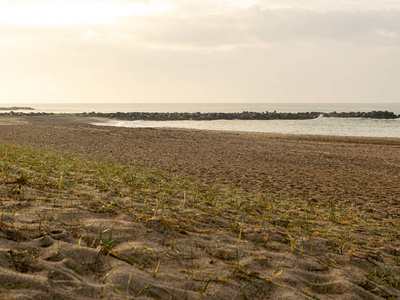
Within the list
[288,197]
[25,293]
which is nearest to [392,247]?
[288,197]

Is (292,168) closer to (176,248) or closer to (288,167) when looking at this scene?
(288,167)

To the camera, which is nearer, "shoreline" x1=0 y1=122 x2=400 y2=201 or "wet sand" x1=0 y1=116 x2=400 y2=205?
"wet sand" x1=0 y1=116 x2=400 y2=205

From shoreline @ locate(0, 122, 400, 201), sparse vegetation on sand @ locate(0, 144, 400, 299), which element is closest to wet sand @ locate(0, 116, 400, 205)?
shoreline @ locate(0, 122, 400, 201)

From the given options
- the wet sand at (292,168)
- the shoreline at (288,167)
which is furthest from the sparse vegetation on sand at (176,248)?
the shoreline at (288,167)

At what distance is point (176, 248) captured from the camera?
3480 mm

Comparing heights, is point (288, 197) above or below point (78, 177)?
below

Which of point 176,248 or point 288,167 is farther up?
point 176,248

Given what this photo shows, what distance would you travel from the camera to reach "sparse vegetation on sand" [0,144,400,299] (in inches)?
105

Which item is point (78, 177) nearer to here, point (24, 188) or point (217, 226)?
point (24, 188)

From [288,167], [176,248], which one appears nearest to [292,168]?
[288,167]

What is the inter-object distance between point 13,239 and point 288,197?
5.59 meters

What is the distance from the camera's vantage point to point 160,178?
8.16 metres

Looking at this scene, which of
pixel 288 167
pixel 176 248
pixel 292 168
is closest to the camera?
pixel 176 248

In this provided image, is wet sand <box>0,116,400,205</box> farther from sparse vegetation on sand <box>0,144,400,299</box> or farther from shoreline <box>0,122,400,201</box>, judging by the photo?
sparse vegetation on sand <box>0,144,400,299</box>
